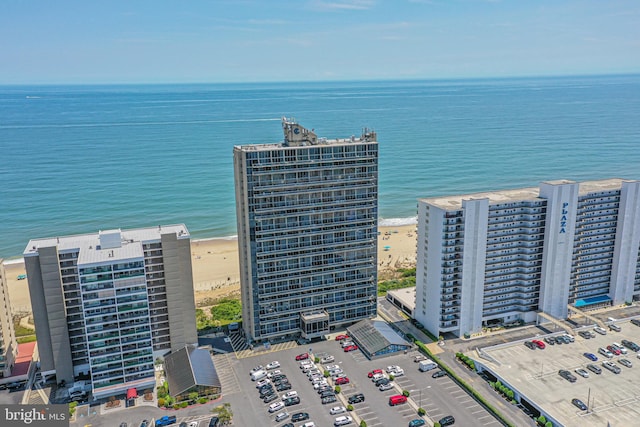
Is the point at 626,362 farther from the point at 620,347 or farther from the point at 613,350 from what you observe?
the point at 620,347

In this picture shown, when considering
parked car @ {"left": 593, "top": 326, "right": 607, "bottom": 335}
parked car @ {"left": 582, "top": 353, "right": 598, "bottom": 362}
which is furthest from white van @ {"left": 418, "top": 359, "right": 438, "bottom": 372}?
parked car @ {"left": 593, "top": 326, "right": 607, "bottom": 335}

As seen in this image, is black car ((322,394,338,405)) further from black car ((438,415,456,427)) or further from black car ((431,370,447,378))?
black car ((431,370,447,378))

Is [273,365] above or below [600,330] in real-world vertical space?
below

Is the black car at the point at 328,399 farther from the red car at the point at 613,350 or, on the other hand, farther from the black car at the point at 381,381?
the red car at the point at 613,350

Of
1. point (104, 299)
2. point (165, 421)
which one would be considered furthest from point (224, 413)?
point (104, 299)

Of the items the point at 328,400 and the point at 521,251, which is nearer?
the point at 328,400

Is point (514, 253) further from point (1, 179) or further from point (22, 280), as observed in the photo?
point (1, 179)
